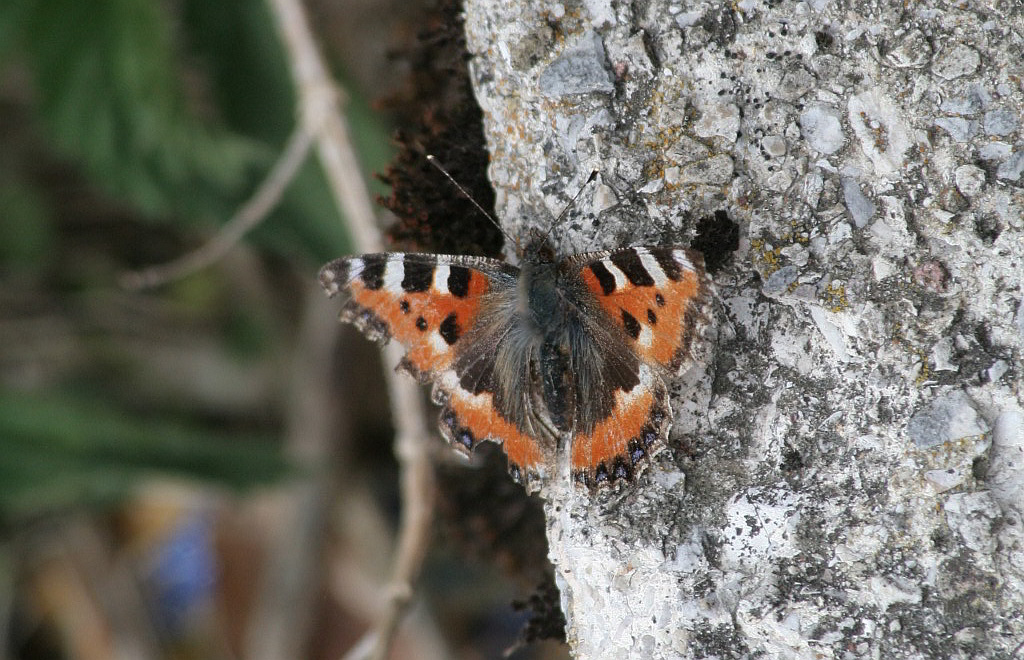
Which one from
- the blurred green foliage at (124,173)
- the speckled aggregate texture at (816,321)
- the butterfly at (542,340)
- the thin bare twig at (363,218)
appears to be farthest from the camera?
the blurred green foliage at (124,173)

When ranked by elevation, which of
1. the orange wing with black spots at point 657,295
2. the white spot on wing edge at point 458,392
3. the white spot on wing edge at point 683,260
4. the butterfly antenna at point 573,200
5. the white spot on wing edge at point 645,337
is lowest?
the white spot on wing edge at point 458,392

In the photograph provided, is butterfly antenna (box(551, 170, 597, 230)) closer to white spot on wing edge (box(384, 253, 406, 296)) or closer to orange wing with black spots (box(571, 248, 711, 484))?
orange wing with black spots (box(571, 248, 711, 484))

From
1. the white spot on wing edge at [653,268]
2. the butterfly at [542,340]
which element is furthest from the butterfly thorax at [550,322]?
the white spot on wing edge at [653,268]

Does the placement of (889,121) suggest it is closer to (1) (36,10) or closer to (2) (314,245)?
(2) (314,245)

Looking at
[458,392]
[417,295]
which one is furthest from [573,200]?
[458,392]

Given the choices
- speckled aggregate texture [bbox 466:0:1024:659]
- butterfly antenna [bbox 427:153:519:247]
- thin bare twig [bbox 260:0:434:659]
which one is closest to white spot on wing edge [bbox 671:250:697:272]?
speckled aggregate texture [bbox 466:0:1024:659]

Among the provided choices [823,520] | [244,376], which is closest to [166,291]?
[244,376]

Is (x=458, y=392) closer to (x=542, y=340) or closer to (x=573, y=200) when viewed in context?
(x=542, y=340)

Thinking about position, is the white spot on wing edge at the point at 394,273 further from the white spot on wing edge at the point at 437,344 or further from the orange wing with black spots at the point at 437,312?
the white spot on wing edge at the point at 437,344
